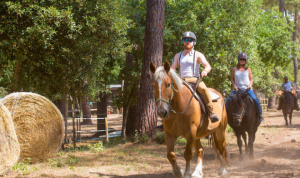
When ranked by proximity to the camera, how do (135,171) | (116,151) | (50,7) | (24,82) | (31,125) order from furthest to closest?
(24,82) < (116,151) < (50,7) < (31,125) < (135,171)

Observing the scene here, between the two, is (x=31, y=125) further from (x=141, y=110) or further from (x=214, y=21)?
(x=214, y=21)

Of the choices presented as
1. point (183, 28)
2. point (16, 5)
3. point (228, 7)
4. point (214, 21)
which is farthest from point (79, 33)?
point (228, 7)

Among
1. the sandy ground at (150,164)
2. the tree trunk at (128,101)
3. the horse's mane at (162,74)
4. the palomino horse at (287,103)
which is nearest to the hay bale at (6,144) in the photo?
the sandy ground at (150,164)

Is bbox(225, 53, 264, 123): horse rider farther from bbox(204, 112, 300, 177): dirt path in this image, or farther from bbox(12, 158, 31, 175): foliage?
bbox(12, 158, 31, 175): foliage

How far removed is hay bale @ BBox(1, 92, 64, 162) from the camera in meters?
8.42

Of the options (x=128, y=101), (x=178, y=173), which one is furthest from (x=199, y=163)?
(x=128, y=101)

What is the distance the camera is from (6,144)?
23.1 ft

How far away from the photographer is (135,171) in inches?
288

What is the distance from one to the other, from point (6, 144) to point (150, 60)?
5.62 meters

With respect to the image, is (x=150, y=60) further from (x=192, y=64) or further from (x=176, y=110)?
(x=176, y=110)

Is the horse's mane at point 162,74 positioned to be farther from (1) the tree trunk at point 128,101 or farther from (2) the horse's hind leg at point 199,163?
(1) the tree trunk at point 128,101

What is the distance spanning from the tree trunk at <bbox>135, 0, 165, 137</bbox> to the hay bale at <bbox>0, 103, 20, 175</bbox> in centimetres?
473

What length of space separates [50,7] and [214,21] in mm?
8035

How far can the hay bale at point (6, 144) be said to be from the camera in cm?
690
